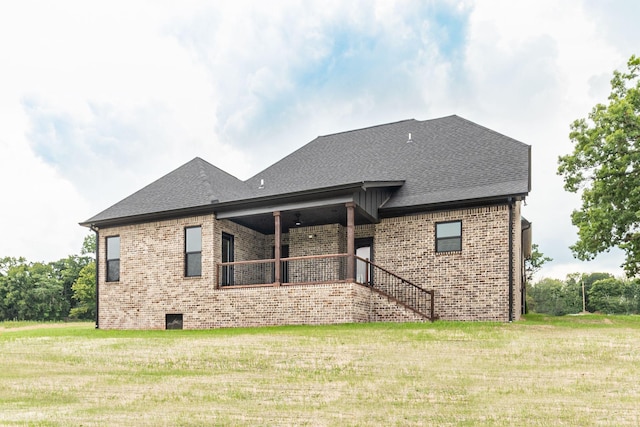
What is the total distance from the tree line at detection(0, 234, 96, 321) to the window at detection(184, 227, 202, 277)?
34450 millimetres

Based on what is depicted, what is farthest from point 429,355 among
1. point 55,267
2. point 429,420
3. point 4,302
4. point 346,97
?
point 55,267

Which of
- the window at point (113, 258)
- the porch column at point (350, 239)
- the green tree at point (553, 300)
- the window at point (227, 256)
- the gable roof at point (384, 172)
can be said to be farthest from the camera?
the green tree at point (553, 300)

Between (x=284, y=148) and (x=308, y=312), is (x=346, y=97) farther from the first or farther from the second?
(x=308, y=312)

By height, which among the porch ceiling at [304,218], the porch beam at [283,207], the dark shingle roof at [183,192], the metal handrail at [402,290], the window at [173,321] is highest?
the dark shingle roof at [183,192]

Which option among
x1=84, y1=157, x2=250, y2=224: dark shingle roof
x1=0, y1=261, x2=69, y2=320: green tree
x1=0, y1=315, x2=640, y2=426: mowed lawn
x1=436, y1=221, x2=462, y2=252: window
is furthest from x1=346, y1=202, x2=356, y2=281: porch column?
x1=0, y1=261, x2=69, y2=320: green tree

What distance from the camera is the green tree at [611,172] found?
22234mm

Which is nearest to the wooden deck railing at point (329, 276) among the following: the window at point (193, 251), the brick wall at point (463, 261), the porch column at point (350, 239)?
the porch column at point (350, 239)

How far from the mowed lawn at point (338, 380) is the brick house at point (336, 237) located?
11.2 feet

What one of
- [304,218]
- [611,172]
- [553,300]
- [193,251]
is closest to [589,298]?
[553,300]

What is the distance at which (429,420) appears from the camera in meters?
7.41

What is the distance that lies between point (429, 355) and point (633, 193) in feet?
46.5

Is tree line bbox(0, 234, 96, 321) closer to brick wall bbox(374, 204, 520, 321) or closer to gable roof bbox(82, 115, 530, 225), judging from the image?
gable roof bbox(82, 115, 530, 225)

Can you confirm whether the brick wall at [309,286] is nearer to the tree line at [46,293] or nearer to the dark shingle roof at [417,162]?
the dark shingle roof at [417,162]

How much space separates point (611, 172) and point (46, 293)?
47697 millimetres
